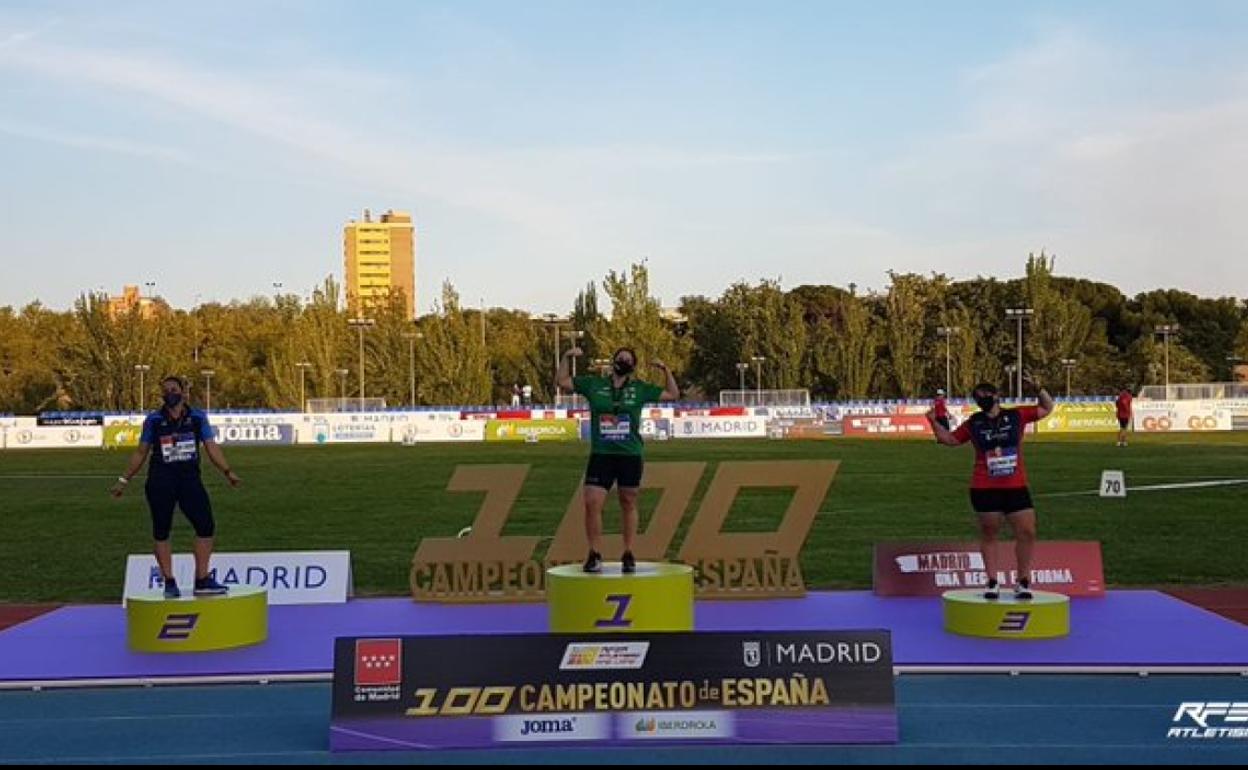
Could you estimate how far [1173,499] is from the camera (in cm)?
2447

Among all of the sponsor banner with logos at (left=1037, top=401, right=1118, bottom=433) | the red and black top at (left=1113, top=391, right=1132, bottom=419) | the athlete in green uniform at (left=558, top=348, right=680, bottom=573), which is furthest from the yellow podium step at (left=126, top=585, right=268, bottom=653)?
the sponsor banner with logos at (left=1037, top=401, right=1118, bottom=433)

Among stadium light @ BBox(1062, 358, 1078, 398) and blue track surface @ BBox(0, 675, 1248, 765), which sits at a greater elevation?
stadium light @ BBox(1062, 358, 1078, 398)

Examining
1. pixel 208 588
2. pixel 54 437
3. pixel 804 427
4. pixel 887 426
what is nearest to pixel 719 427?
pixel 804 427

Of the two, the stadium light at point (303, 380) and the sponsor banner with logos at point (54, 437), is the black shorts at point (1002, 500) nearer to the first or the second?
the sponsor banner with logos at point (54, 437)

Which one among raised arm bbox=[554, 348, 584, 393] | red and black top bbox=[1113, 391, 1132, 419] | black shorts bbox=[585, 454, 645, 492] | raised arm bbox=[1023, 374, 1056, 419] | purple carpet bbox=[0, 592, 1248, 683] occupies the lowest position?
purple carpet bbox=[0, 592, 1248, 683]

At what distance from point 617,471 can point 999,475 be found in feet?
11.3

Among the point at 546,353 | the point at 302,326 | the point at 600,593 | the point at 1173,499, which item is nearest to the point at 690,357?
the point at 546,353

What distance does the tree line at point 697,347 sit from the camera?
9069 cm

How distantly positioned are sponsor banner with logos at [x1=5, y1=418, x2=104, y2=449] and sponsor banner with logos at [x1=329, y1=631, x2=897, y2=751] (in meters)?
59.4

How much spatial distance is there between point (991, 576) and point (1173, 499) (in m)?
14.6

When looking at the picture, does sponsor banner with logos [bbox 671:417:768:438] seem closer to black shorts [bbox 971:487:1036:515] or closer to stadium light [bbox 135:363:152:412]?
stadium light [bbox 135:363:152:412]

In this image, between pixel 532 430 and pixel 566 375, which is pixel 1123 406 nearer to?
pixel 532 430

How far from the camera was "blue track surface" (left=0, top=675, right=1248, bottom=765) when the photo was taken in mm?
7383

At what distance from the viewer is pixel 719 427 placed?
62781 mm
